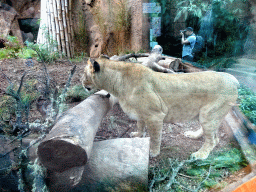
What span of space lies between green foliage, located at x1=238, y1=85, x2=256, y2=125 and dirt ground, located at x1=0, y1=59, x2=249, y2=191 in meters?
0.27

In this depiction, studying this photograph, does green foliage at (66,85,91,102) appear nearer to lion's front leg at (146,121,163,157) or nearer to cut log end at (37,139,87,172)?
cut log end at (37,139,87,172)

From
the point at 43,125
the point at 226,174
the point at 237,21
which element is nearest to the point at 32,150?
the point at 43,125

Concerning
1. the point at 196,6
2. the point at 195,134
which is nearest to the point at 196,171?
the point at 195,134

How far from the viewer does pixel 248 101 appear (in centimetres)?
136

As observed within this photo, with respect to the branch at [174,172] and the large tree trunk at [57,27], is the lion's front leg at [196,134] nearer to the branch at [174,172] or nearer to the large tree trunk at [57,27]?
the branch at [174,172]

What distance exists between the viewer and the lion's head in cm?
169

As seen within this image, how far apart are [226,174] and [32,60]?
178cm

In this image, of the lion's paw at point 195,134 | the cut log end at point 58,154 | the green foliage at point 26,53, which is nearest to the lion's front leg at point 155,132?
the lion's paw at point 195,134

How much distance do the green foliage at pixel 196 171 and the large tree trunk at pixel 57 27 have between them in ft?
4.15

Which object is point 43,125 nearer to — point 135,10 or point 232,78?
point 135,10

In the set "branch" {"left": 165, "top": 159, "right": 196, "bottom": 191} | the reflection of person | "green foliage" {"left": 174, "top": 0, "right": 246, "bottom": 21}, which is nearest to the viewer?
"green foliage" {"left": 174, "top": 0, "right": 246, "bottom": 21}

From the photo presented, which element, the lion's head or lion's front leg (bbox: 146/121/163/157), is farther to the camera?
lion's front leg (bbox: 146/121/163/157)

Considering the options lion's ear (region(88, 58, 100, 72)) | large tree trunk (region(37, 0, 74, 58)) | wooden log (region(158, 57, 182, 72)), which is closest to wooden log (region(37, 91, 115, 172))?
lion's ear (region(88, 58, 100, 72))

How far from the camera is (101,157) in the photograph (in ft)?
5.01
